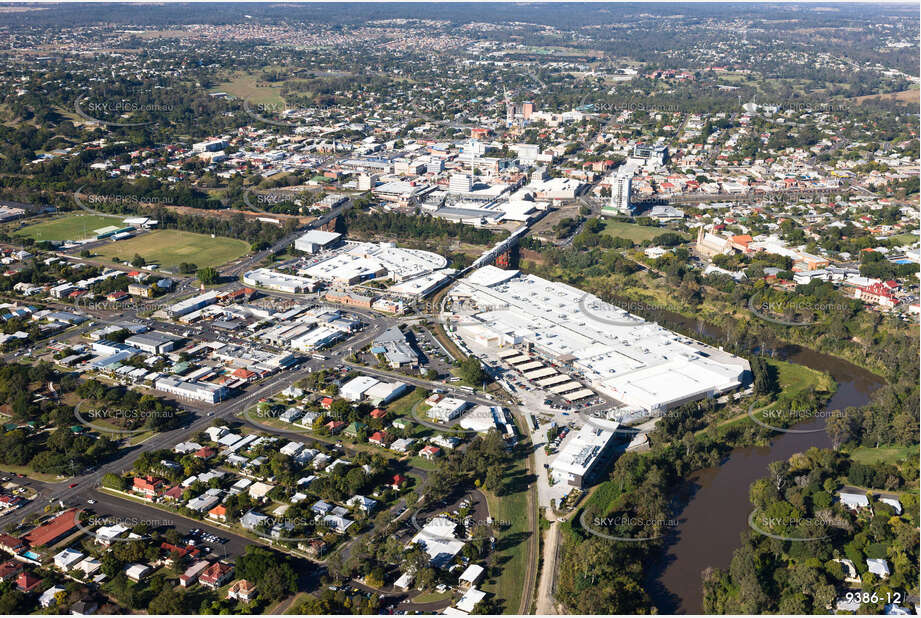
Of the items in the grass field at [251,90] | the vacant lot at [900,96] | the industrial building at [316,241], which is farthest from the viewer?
the vacant lot at [900,96]

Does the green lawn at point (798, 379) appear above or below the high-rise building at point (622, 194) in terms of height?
below

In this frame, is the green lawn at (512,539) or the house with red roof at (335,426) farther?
the house with red roof at (335,426)

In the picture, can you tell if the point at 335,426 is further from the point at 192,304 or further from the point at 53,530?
the point at 192,304

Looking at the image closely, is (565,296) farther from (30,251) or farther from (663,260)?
(30,251)

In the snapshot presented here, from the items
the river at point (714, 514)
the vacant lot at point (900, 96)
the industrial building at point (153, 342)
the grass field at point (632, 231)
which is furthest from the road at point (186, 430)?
the vacant lot at point (900, 96)

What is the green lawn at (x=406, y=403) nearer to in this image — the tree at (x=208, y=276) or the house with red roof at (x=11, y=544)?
the house with red roof at (x=11, y=544)

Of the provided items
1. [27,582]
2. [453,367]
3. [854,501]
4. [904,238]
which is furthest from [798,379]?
[27,582]

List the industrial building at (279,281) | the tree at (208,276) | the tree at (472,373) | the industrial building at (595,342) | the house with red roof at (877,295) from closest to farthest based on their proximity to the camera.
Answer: the industrial building at (595,342) < the tree at (472,373) < the house with red roof at (877,295) < the industrial building at (279,281) < the tree at (208,276)

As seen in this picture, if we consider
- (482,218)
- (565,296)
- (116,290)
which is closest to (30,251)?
(116,290)
